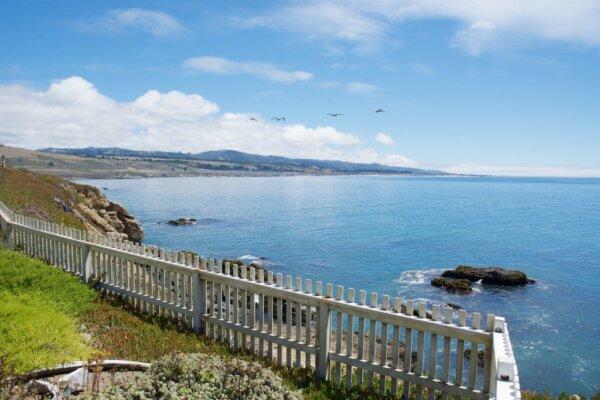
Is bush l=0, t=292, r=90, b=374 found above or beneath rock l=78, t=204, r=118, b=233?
above

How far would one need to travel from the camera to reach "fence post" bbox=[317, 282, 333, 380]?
762 cm

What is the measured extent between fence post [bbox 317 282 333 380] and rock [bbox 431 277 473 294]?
81.5 ft

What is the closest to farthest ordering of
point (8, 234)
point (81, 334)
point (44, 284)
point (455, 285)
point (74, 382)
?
point (74, 382) < point (81, 334) < point (44, 284) < point (8, 234) < point (455, 285)

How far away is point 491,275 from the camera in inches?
1329

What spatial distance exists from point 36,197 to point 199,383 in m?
25.9

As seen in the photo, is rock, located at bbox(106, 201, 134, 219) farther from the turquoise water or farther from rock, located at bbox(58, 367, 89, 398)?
rock, located at bbox(58, 367, 89, 398)

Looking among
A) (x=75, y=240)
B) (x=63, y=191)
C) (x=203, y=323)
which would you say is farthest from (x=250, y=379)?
(x=63, y=191)

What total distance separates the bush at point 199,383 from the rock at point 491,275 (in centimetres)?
3124

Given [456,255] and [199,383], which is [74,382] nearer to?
[199,383]

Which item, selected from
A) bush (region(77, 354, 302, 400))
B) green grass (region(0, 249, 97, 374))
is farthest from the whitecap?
bush (region(77, 354, 302, 400))

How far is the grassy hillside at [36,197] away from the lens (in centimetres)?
2317

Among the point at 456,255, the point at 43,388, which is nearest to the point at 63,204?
the point at 43,388

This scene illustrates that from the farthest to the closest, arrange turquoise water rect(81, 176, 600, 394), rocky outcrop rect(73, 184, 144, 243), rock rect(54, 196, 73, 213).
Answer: rocky outcrop rect(73, 184, 144, 243)
rock rect(54, 196, 73, 213)
turquoise water rect(81, 176, 600, 394)

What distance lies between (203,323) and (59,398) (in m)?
4.24
